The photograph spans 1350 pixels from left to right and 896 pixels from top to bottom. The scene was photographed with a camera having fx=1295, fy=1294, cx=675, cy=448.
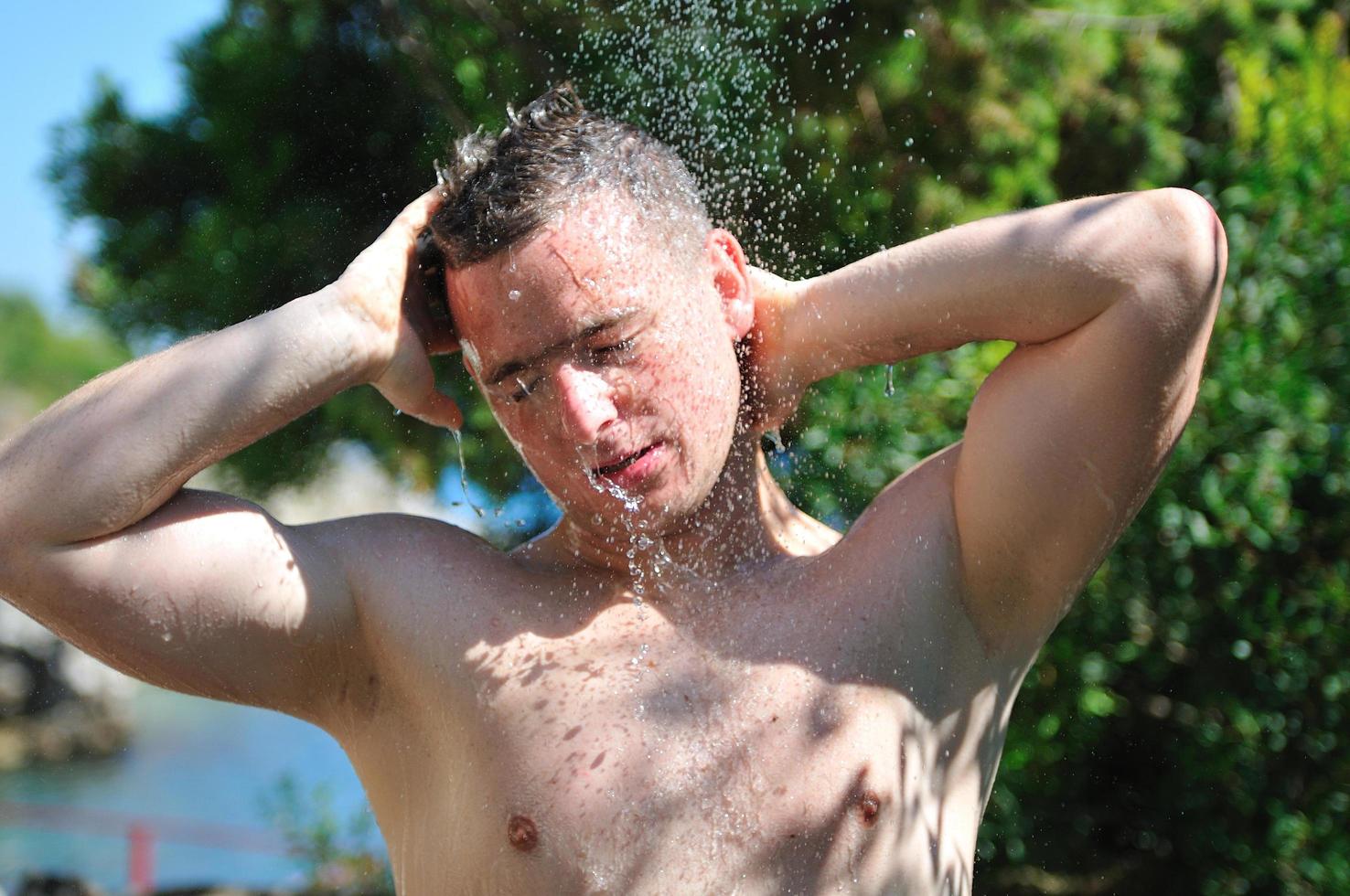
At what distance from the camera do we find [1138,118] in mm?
4027

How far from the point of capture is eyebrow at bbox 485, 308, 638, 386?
5.86 feet

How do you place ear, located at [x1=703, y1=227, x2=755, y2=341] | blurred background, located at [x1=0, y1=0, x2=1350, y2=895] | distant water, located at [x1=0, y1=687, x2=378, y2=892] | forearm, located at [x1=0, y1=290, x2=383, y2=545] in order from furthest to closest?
distant water, located at [x1=0, y1=687, x2=378, y2=892] < blurred background, located at [x1=0, y1=0, x2=1350, y2=895] < ear, located at [x1=703, y1=227, x2=755, y2=341] < forearm, located at [x1=0, y1=290, x2=383, y2=545]

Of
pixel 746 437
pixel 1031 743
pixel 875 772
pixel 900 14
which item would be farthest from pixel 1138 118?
pixel 875 772

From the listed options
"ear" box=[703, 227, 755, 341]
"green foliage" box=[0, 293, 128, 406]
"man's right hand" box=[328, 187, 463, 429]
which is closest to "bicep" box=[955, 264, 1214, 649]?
"ear" box=[703, 227, 755, 341]

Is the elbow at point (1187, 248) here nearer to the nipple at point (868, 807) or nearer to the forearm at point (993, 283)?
the forearm at point (993, 283)

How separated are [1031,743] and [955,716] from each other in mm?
1738

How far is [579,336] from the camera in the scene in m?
1.79

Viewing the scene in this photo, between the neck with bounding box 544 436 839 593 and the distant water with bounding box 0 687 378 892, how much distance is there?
7278 mm

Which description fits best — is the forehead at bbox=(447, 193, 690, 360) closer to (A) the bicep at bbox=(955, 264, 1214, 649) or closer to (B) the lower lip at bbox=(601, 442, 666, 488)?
(B) the lower lip at bbox=(601, 442, 666, 488)

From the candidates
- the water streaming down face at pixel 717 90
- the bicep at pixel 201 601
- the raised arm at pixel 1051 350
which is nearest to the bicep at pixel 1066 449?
the raised arm at pixel 1051 350

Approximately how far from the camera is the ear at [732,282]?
1950 millimetres

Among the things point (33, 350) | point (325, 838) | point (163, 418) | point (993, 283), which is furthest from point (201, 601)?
point (33, 350)

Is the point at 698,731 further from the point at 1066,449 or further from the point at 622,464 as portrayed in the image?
the point at 1066,449

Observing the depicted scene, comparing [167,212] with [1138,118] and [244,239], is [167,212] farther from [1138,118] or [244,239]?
[1138,118]
